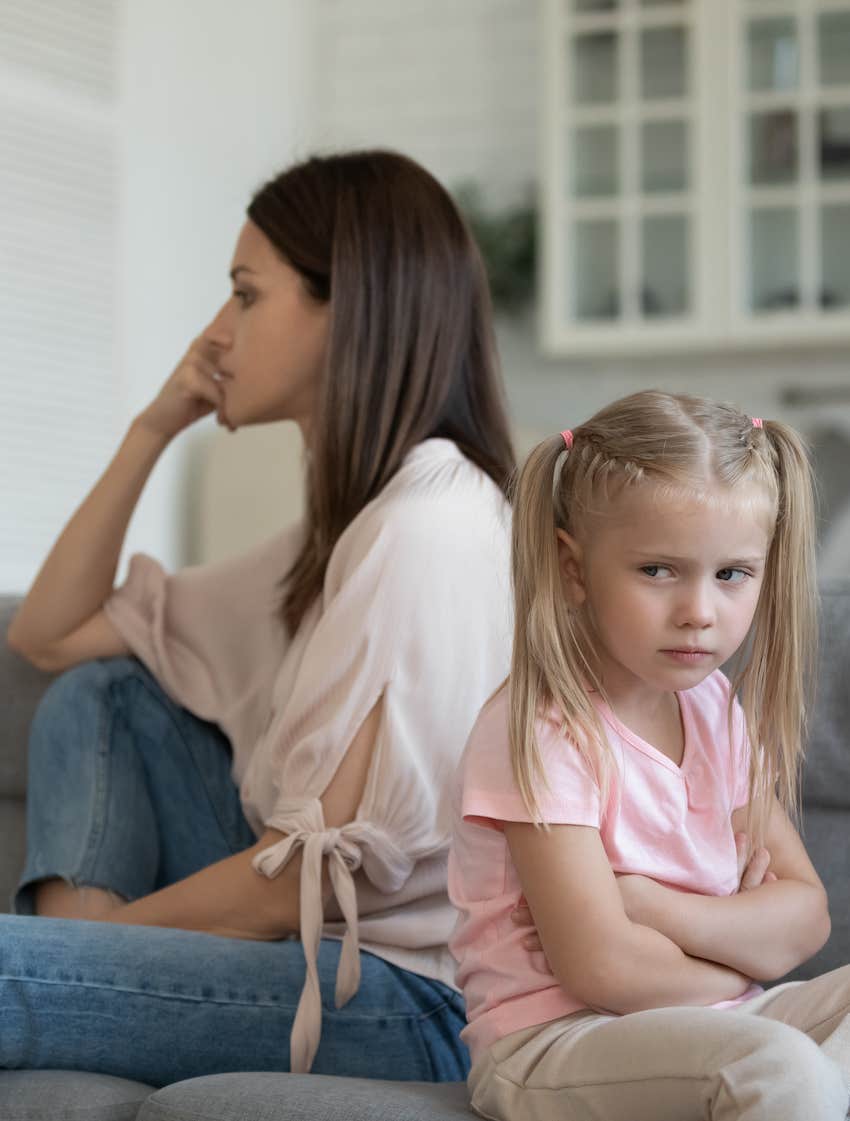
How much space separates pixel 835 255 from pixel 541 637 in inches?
146

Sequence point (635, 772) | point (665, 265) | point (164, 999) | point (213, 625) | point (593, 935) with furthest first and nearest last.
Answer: point (665, 265) < point (213, 625) < point (164, 999) < point (635, 772) < point (593, 935)

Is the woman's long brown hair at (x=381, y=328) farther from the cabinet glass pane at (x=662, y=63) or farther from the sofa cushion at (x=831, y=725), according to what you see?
the cabinet glass pane at (x=662, y=63)

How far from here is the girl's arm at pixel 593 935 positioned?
45.6 inches

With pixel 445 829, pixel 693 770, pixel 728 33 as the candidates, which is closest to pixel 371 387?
pixel 445 829

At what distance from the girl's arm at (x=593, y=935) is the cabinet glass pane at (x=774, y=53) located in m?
3.95

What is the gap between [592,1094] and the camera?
3.59 ft

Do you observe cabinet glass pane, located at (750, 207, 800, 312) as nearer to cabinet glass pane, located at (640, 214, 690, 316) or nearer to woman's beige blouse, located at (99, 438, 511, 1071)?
cabinet glass pane, located at (640, 214, 690, 316)

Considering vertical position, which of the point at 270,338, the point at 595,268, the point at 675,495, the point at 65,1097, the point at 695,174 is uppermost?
the point at 695,174

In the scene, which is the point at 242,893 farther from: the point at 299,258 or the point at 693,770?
the point at 299,258

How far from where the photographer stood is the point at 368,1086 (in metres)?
1.25

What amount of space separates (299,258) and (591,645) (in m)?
0.73

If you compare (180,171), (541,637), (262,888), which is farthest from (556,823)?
(180,171)

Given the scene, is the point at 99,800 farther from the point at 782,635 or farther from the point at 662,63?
the point at 662,63

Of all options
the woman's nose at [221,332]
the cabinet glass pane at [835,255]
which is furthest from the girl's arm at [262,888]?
the cabinet glass pane at [835,255]
